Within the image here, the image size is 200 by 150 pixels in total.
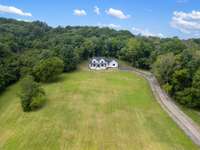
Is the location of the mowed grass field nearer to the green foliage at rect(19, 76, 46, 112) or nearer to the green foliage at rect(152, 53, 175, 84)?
the green foliage at rect(19, 76, 46, 112)

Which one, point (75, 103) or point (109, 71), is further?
point (109, 71)

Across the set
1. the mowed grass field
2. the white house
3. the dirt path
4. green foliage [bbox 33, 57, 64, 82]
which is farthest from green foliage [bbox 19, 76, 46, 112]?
the white house

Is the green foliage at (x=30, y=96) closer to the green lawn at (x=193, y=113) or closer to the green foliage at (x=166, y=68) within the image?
the green foliage at (x=166, y=68)

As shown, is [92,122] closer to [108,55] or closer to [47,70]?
[47,70]

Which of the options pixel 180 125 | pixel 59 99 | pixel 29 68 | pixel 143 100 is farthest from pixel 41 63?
pixel 180 125

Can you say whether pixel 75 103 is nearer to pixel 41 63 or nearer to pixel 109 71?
pixel 41 63

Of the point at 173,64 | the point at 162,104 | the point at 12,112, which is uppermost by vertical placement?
the point at 173,64

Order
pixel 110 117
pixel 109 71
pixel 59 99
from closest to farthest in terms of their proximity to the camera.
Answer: pixel 110 117 → pixel 59 99 → pixel 109 71
